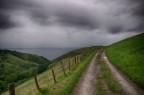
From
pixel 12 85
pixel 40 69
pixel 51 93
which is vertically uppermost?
pixel 12 85

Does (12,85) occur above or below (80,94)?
above

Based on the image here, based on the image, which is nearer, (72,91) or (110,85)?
(72,91)

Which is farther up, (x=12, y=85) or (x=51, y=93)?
(x=12, y=85)

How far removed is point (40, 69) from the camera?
575 feet

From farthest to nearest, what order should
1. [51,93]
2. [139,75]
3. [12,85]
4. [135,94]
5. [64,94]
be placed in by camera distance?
[139,75]
[51,93]
[64,94]
[135,94]
[12,85]

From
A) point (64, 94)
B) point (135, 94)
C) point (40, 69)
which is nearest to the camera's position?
point (135, 94)

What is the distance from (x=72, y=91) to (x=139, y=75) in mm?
10355

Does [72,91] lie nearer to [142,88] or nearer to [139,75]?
[142,88]

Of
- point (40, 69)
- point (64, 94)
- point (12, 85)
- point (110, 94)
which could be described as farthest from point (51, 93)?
point (40, 69)

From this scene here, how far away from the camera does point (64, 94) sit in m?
17.8

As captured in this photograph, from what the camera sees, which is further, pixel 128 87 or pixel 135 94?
pixel 128 87

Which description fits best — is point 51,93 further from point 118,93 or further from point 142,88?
point 142,88

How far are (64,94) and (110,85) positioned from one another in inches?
192

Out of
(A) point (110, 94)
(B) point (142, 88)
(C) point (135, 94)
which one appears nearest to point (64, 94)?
(A) point (110, 94)
